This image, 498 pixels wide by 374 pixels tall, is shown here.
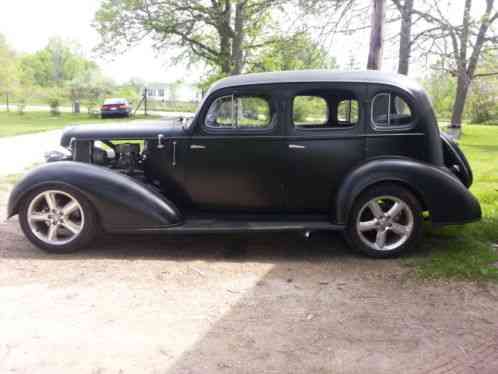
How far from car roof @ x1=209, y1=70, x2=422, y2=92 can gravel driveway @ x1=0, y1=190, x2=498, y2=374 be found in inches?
71.1

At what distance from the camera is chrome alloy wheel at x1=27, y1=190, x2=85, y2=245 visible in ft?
15.4

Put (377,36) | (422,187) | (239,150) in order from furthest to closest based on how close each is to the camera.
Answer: (377,36) < (239,150) < (422,187)

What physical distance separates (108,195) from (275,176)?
1.71 m

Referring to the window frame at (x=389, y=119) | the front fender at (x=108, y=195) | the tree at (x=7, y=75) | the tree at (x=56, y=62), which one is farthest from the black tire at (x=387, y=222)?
the tree at (x=56, y=62)

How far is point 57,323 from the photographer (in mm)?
3332

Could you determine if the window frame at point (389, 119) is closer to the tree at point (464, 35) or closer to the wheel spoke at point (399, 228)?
the wheel spoke at point (399, 228)

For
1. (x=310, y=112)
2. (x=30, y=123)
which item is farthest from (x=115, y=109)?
(x=310, y=112)

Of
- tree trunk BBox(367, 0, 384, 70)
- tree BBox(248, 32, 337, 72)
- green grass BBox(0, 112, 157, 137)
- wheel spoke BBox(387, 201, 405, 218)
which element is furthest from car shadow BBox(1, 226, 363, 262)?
green grass BBox(0, 112, 157, 137)

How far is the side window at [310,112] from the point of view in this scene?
16.2 ft

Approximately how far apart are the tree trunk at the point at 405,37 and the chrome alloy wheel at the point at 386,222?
6844 millimetres

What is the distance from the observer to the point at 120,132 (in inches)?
199

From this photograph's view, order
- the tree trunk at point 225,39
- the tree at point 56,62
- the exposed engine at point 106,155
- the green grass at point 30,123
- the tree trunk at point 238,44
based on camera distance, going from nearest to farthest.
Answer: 1. the exposed engine at point 106,155
2. the green grass at point 30,123
3. the tree trunk at point 238,44
4. the tree trunk at point 225,39
5. the tree at point 56,62

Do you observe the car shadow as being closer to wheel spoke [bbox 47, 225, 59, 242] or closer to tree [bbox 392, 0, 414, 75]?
wheel spoke [bbox 47, 225, 59, 242]

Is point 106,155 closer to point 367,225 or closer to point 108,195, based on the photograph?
point 108,195
